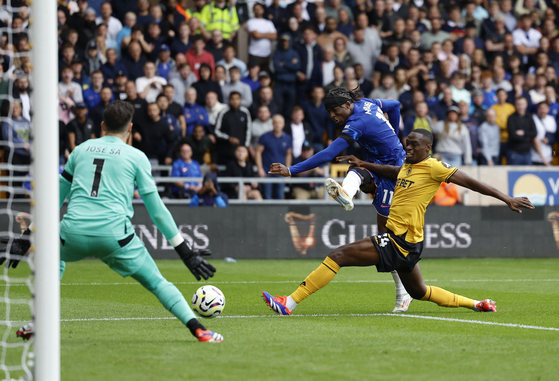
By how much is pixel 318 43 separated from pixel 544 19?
673cm

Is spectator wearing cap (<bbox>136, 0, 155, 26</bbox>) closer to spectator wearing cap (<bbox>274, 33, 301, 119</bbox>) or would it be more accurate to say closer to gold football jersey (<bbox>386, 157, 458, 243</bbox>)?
spectator wearing cap (<bbox>274, 33, 301, 119</bbox>)

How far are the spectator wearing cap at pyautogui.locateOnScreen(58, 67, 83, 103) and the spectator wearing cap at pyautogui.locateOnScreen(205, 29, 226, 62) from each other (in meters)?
3.12

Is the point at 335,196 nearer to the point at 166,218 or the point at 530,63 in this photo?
the point at 166,218

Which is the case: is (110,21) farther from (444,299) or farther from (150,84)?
(444,299)

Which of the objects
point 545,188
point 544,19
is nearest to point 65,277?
point 545,188

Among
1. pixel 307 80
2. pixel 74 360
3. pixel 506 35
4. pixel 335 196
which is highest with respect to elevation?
pixel 506 35

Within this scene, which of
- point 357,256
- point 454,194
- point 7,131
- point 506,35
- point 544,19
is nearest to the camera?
point 357,256

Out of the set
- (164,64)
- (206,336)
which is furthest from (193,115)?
(206,336)

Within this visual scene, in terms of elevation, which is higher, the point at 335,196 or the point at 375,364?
the point at 335,196

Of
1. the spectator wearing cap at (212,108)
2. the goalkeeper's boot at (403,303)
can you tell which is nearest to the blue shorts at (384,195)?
the goalkeeper's boot at (403,303)

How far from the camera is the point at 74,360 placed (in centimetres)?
524

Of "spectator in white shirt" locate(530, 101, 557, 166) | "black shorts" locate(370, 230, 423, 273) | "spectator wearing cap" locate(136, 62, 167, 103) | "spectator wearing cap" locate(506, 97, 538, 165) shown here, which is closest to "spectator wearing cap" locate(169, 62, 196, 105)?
"spectator wearing cap" locate(136, 62, 167, 103)

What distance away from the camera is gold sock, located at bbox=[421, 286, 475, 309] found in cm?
805

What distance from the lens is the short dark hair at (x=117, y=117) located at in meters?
5.86
